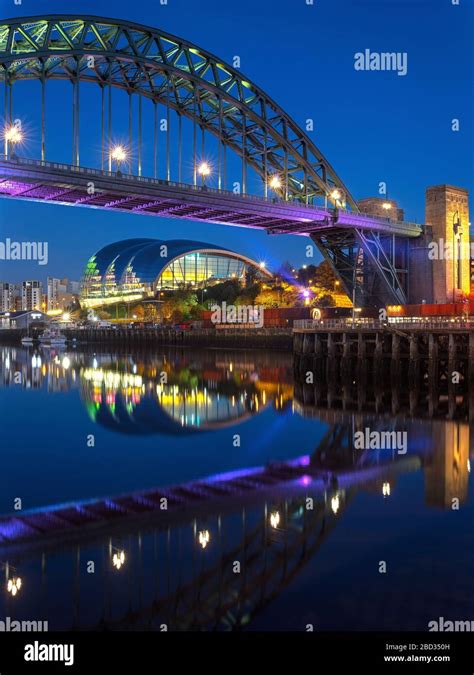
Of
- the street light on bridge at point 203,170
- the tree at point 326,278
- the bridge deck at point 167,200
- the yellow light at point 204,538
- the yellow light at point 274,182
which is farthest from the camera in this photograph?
the tree at point 326,278

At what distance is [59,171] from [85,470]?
76.2ft

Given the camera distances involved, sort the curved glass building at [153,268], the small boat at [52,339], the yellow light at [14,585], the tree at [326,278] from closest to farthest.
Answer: the yellow light at [14,585]
the tree at [326,278]
the small boat at [52,339]
the curved glass building at [153,268]

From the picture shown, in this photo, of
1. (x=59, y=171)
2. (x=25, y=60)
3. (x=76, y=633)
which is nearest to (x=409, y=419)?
(x=76, y=633)

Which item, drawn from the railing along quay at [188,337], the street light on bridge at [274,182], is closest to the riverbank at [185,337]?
the railing along quay at [188,337]

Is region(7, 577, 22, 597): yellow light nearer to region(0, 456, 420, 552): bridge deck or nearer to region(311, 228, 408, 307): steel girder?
region(0, 456, 420, 552): bridge deck

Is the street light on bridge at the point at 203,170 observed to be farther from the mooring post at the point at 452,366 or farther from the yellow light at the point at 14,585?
the yellow light at the point at 14,585

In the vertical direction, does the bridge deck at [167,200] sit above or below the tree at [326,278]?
above

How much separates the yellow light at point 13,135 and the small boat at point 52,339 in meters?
70.8

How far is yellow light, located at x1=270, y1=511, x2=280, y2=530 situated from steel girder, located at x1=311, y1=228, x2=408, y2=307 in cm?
4159

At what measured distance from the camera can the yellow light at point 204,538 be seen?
41.1ft

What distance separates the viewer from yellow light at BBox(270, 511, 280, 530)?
44.6ft

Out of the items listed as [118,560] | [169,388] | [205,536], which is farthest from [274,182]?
[118,560]

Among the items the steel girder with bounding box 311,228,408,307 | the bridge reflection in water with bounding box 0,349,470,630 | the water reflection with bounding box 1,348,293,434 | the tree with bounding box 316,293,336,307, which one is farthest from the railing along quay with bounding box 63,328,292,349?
the bridge reflection in water with bounding box 0,349,470,630

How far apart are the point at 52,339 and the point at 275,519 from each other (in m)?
101
